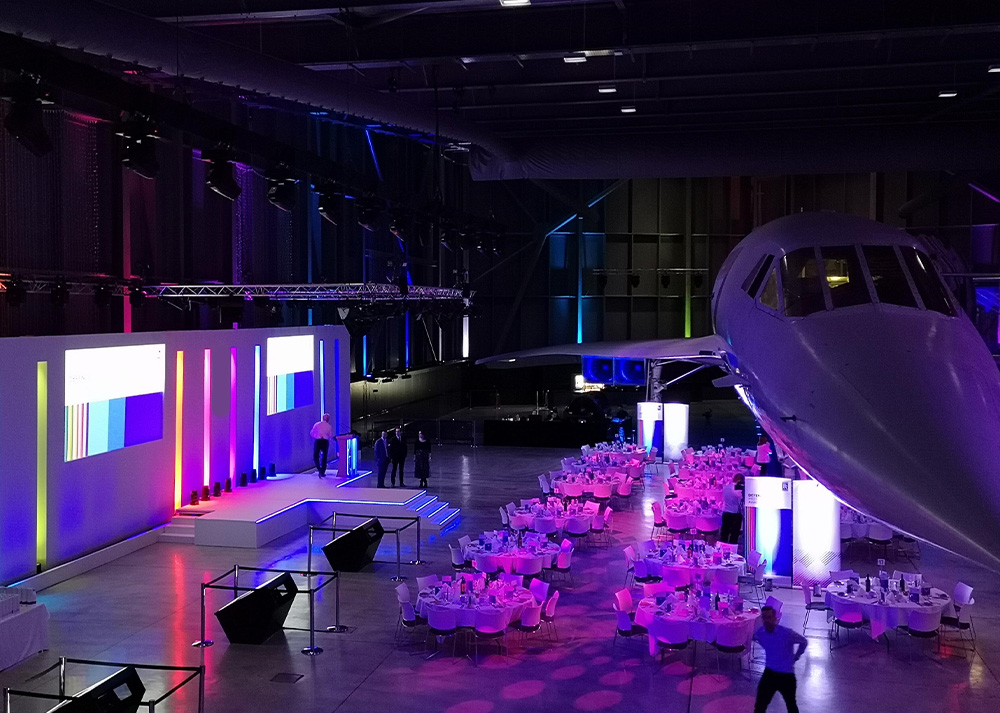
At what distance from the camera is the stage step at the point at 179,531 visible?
692 inches

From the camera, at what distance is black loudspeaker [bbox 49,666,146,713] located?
25.2 ft

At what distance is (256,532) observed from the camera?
17.0 metres

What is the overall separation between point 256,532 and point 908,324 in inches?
480

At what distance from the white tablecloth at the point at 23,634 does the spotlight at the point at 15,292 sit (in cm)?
591

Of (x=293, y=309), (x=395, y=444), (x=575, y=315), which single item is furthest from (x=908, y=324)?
(x=575, y=315)

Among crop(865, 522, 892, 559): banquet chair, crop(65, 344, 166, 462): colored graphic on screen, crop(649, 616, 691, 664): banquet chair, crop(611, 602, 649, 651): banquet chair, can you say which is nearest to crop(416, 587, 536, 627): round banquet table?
crop(611, 602, 649, 651): banquet chair

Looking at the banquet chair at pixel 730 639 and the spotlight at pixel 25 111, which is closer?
the spotlight at pixel 25 111

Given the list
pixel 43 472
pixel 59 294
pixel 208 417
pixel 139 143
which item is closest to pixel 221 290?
pixel 208 417

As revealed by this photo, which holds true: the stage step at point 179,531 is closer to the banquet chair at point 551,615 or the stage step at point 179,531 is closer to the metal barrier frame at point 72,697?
the banquet chair at point 551,615

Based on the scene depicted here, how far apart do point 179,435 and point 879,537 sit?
41.1ft

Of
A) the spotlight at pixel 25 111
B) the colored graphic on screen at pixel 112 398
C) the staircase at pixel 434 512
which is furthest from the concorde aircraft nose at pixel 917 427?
the colored graphic on screen at pixel 112 398

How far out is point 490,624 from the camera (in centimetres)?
1146

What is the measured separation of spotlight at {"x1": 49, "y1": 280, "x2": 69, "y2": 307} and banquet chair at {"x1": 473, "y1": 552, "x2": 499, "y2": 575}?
8304 mm

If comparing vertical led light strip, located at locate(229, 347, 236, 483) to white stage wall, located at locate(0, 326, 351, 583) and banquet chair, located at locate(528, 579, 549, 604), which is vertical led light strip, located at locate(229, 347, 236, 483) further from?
banquet chair, located at locate(528, 579, 549, 604)
